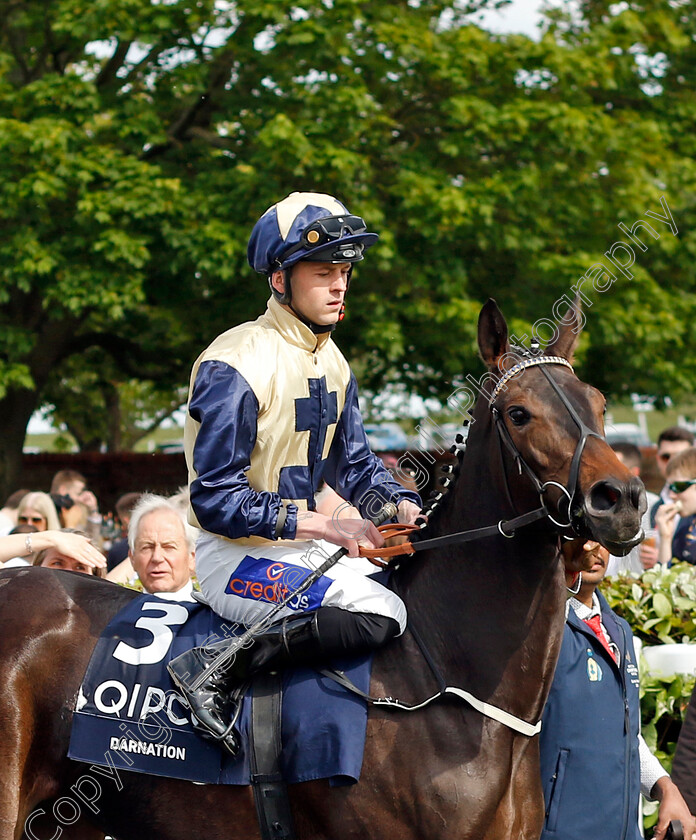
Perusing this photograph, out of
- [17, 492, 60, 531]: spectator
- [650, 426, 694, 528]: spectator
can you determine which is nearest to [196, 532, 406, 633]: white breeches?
[17, 492, 60, 531]: spectator

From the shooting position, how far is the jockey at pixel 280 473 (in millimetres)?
2965

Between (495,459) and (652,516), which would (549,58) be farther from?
(495,459)

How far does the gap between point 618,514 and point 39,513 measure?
5.42 m

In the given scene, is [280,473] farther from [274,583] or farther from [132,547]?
[132,547]

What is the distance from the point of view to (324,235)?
316cm

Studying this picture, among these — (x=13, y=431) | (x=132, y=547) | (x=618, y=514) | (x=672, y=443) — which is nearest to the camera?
(x=618, y=514)

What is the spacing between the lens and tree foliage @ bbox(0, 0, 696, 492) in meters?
11.7

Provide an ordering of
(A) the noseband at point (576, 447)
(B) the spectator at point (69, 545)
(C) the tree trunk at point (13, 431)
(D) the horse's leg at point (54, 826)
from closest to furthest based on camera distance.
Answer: (A) the noseband at point (576, 447), (D) the horse's leg at point (54, 826), (B) the spectator at point (69, 545), (C) the tree trunk at point (13, 431)

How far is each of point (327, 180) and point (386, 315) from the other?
1.81 metres


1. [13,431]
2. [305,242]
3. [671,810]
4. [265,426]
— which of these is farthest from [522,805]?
[13,431]

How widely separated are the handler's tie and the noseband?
0.78 metres

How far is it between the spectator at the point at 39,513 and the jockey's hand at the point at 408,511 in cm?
434

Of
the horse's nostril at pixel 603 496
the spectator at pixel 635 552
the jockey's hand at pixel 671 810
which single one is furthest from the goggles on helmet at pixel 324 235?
the jockey's hand at pixel 671 810

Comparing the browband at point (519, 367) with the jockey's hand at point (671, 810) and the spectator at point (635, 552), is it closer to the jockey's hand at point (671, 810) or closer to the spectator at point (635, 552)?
the spectator at point (635, 552)
